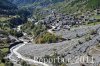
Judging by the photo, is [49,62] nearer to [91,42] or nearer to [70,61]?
[70,61]

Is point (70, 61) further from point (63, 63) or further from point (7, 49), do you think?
point (7, 49)

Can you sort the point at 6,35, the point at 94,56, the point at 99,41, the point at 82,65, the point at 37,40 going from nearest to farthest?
the point at 82,65
the point at 94,56
the point at 99,41
the point at 37,40
the point at 6,35

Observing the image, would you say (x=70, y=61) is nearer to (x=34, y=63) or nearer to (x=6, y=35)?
(x=34, y=63)

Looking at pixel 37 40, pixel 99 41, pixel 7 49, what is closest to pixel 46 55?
pixel 99 41

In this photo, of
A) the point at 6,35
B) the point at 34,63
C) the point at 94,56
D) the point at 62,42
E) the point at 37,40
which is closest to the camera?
the point at 94,56

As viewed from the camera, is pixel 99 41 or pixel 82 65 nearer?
pixel 82 65

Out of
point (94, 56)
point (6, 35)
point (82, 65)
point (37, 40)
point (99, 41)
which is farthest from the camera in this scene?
point (6, 35)

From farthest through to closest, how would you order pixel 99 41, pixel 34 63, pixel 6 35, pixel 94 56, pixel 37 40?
pixel 6 35 → pixel 37 40 → pixel 99 41 → pixel 34 63 → pixel 94 56

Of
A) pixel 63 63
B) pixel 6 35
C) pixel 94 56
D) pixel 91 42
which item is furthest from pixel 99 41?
pixel 6 35

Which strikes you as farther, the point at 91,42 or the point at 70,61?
the point at 91,42
